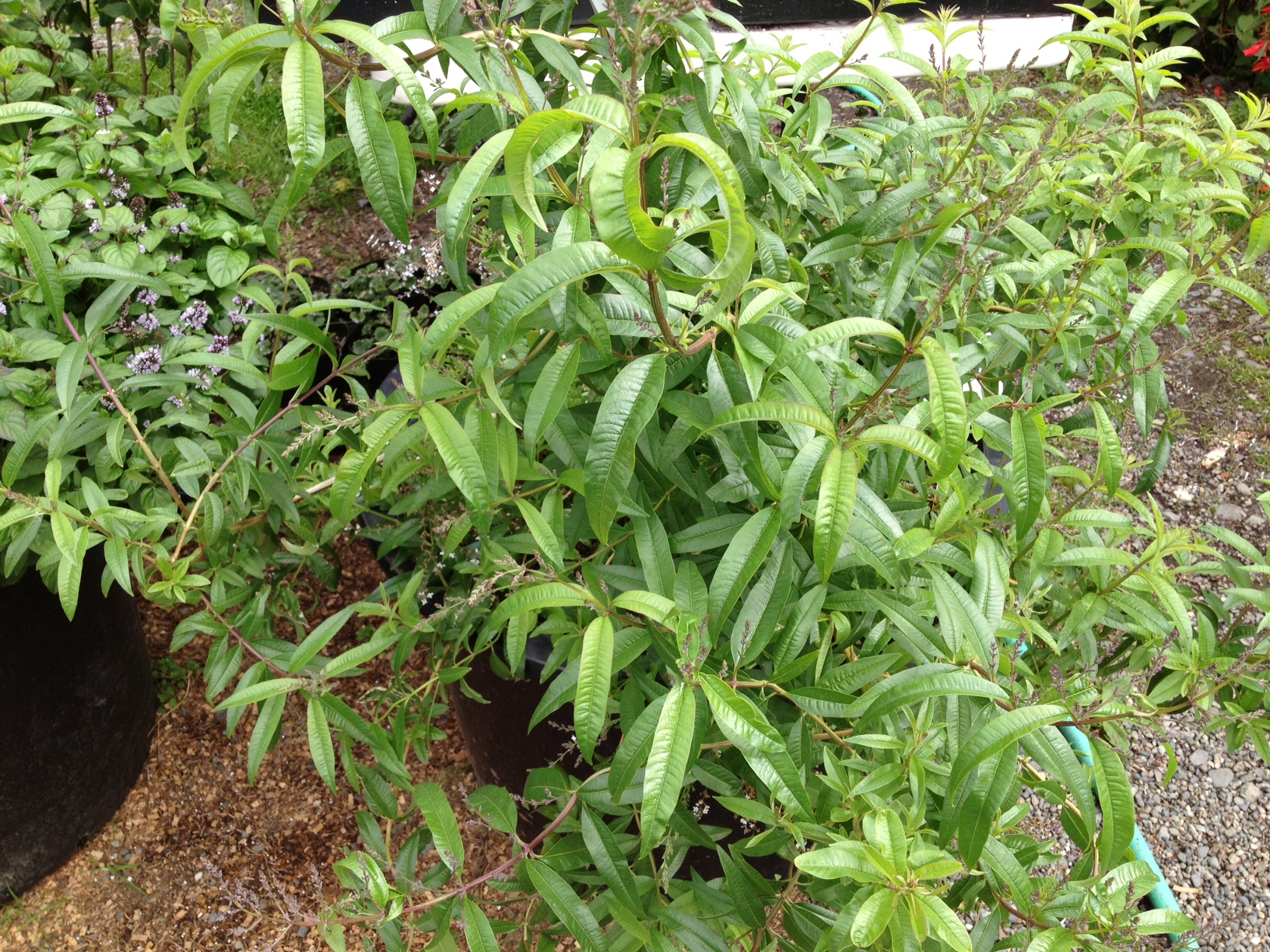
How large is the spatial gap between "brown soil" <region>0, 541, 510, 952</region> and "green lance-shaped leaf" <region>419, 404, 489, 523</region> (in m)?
1.25

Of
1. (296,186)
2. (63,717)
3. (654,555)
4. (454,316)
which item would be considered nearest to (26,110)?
(296,186)

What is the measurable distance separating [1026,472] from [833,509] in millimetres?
326

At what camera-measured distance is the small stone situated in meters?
2.67

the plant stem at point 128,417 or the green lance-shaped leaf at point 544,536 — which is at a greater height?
the green lance-shaped leaf at point 544,536

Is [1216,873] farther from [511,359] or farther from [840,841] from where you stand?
[511,359]

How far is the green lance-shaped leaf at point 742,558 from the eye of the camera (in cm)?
92

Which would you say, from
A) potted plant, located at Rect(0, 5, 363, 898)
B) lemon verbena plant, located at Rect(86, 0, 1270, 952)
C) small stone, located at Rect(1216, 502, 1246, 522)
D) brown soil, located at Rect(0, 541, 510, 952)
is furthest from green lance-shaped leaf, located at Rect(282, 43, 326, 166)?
small stone, located at Rect(1216, 502, 1246, 522)

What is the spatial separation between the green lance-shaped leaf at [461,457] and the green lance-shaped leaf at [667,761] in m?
0.26

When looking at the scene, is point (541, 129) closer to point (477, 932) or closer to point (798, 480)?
point (798, 480)

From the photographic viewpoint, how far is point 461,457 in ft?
3.09

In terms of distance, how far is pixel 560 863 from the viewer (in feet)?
3.84

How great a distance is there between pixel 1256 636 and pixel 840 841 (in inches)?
35.9

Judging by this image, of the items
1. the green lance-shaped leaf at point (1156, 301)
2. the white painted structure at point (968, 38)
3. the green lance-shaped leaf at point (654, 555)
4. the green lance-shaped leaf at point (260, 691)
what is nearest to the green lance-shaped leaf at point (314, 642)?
the green lance-shaped leaf at point (260, 691)

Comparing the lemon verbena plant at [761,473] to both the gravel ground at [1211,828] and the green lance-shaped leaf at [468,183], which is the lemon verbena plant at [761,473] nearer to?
the green lance-shaped leaf at [468,183]
